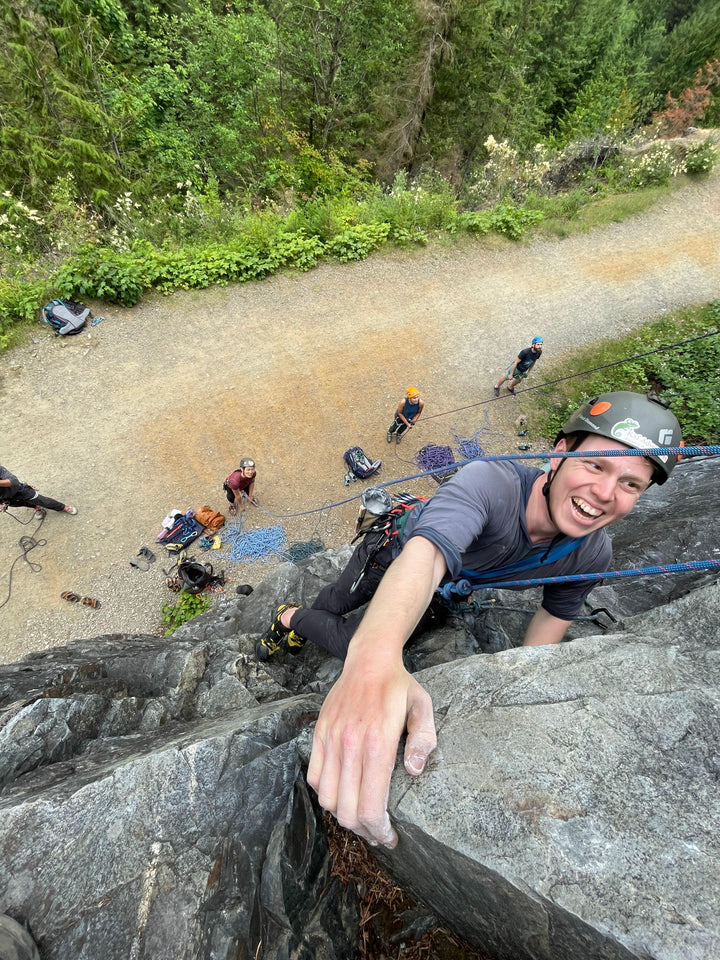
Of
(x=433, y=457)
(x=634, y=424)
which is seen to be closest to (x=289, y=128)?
(x=433, y=457)

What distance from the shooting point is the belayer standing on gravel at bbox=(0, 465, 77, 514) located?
7.20 meters

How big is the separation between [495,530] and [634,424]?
1012mm

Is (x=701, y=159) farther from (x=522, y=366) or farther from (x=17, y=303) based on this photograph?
(x=17, y=303)

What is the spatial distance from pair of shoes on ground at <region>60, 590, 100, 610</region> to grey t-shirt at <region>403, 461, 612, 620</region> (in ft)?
22.6

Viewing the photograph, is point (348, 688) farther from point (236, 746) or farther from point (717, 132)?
point (717, 132)

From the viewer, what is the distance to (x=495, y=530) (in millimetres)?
2646

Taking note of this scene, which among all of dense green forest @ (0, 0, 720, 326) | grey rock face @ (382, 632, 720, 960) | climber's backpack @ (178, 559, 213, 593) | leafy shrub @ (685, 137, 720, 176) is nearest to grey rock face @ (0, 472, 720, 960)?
grey rock face @ (382, 632, 720, 960)

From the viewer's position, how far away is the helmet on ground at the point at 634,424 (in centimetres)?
A: 255

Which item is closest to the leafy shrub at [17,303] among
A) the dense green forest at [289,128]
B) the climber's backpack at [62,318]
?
the dense green forest at [289,128]

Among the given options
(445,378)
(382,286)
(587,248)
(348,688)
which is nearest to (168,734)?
(348,688)

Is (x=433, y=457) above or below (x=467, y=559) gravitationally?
below

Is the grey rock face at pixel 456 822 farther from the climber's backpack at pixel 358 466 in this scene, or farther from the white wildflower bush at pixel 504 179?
the white wildflower bush at pixel 504 179

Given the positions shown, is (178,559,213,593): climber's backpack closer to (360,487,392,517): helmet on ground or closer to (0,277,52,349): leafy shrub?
(360,487,392,517): helmet on ground

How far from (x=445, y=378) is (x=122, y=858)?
1034 centimetres
